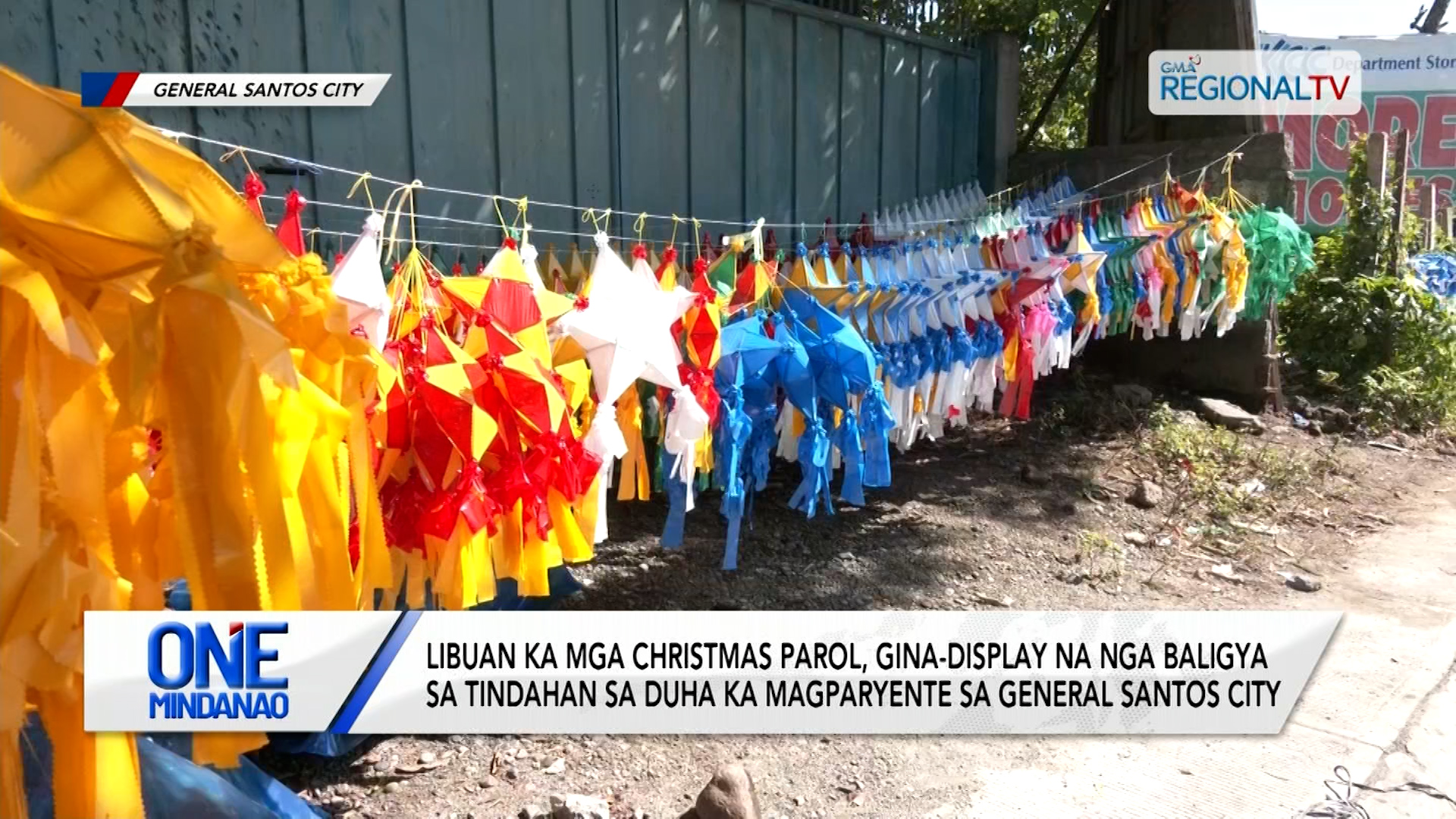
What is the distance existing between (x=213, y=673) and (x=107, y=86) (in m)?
2.12

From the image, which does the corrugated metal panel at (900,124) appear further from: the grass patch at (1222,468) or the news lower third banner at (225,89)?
the news lower third banner at (225,89)

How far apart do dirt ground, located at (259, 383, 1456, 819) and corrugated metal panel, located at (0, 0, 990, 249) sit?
1624mm

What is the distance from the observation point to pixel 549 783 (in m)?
2.90

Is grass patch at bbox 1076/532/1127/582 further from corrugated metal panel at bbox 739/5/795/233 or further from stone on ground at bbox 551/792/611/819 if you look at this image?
stone on ground at bbox 551/792/611/819

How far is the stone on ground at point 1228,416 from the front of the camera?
22.2ft

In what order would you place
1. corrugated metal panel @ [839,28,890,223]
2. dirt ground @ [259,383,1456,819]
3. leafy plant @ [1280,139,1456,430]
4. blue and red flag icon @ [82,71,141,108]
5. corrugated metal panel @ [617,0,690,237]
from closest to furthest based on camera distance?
dirt ground @ [259,383,1456,819], blue and red flag icon @ [82,71,141,108], corrugated metal panel @ [617,0,690,237], corrugated metal panel @ [839,28,890,223], leafy plant @ [1280,139,1456,430]

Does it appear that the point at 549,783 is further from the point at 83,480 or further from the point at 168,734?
the point at 83,480

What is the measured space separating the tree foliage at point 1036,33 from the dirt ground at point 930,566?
2770mm

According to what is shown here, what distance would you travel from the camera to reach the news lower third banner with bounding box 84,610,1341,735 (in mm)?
1967

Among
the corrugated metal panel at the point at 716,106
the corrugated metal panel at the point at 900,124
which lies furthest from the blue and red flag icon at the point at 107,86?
the corrugated metal panel at the point at 900,124

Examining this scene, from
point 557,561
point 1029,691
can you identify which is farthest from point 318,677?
point 1029,691

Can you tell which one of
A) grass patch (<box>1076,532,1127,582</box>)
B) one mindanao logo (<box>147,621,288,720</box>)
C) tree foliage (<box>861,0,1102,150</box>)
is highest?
tree foliage (<box>861,0,1102,150</box>)

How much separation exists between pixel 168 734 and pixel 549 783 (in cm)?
121

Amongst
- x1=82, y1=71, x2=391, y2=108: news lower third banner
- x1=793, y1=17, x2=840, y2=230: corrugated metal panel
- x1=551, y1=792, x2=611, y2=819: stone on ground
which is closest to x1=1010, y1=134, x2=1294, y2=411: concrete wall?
x1=793, y1=17, x2=840, y2=230: corrugated metal panel
